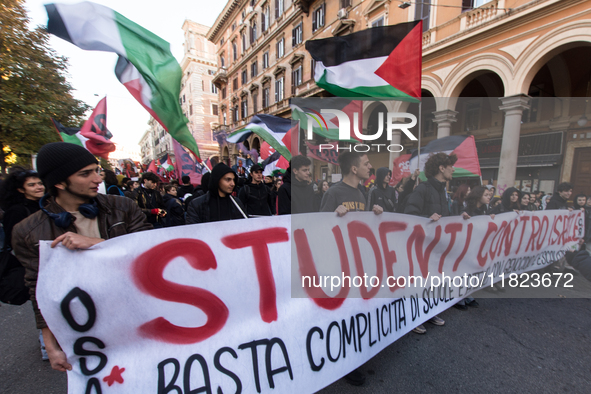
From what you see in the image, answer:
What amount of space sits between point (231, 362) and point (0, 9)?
15.1 m

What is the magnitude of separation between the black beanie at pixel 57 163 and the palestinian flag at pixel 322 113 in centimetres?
368

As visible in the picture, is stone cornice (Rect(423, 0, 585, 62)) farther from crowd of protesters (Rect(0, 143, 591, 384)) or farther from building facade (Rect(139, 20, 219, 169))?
building facade (Rect(139, 20, 219, 169))

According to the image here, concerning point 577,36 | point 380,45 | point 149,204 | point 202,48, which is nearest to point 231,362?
point 380,45

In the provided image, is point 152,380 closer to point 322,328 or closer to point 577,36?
point 322,328

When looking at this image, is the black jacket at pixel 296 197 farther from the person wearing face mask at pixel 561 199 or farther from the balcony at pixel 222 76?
the balcony at pixel 222 76

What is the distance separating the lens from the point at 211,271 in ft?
5.00

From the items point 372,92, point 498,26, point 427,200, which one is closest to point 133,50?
point 372,92

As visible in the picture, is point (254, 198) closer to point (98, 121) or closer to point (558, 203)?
point (98, 121)

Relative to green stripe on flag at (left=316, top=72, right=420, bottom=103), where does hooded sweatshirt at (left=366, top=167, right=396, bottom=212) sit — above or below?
below

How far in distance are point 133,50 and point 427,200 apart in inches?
131

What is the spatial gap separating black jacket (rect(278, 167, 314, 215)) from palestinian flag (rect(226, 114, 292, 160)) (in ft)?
3.88

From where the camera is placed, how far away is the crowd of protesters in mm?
1326

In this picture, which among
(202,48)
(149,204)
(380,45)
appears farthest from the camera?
(202,48)

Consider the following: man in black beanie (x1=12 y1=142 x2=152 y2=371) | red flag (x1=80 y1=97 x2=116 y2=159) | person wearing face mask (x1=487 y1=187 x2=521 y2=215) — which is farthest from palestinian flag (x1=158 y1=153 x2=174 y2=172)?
person wearing face mask (x1=487 y1=187 x2=521 y2=215)
